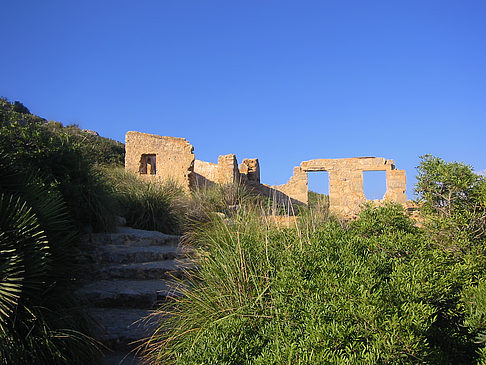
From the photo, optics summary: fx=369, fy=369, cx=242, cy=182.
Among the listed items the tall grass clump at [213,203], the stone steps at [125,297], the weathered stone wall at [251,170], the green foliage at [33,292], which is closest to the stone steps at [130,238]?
the tall grass clump at [213,203]

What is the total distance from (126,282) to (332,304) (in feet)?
11.6

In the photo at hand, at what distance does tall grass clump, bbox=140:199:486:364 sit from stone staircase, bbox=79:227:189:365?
0.56 meters

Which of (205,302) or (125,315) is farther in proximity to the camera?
(125,315)

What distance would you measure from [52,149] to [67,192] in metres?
0.70

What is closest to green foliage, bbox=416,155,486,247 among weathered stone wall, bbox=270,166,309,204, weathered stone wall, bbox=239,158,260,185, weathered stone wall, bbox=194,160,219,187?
weathered stone wall, bbox=194,160,219,187

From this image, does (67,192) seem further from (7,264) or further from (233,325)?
(233,325)

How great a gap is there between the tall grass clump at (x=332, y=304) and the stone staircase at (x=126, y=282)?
0.56 meters

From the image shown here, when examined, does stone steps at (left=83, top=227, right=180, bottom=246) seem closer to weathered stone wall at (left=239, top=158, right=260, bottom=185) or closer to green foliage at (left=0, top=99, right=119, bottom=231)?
green foliage at (left=0, top=99, right=119, bottom=231)

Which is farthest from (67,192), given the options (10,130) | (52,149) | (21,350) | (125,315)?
(21,350)

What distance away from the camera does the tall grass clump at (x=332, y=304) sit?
74.3 inches

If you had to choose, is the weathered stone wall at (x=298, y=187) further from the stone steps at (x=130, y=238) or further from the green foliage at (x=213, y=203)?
the stone steps at (x=130, y=238)

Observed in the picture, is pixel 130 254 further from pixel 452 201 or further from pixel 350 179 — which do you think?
pixel 350 179

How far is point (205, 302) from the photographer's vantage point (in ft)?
9.96

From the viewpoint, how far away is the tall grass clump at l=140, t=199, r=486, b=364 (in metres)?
1.89
